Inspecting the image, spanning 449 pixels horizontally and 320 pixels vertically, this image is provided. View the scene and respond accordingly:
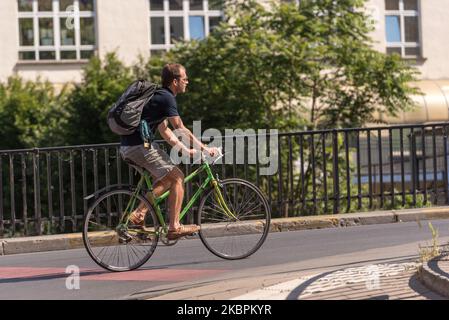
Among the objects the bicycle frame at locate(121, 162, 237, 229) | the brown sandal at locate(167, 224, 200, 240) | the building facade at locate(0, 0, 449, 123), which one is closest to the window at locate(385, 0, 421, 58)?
the building facade at locate(0, 0, 449, 123)

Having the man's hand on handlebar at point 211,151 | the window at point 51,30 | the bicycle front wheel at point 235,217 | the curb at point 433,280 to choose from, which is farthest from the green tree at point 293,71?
the window at point 51,30

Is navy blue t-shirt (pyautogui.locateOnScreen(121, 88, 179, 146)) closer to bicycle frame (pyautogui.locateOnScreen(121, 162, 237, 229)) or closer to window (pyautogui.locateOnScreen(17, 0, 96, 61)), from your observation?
bicycle frame (pyautogui.locateOnScreen(121, 162, 237, 229))

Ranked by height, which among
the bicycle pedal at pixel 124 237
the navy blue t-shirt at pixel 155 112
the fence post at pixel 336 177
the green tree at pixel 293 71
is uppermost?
the green tree at pixel 293 71

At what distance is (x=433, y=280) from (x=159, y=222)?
276cm

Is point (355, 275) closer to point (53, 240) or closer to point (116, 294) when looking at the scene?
point (116, 294)

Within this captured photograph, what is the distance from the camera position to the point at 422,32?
104 feet

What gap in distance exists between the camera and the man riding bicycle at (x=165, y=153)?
8.30m

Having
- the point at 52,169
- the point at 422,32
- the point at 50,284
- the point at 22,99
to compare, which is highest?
the point at 422,32

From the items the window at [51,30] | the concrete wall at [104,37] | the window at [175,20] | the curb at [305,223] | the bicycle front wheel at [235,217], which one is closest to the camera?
the bicycle front wheel at [235,217]

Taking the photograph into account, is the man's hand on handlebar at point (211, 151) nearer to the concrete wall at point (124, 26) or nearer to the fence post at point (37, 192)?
the fence post at point (37, 192)

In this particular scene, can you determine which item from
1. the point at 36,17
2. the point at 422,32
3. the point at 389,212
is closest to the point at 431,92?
the point at 422,32

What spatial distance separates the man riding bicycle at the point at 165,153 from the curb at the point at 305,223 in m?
3.04

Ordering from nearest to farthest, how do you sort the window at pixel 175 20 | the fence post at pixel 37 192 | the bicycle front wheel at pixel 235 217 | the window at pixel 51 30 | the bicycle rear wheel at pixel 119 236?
the bicycle rear wheel at pixel 119 236
the bicycle front wheel at pixel 235 217
the fence post at pixel 37 192
the window at pixel 51 30
the window at pixel 175 20

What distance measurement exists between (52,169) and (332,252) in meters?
4.96
